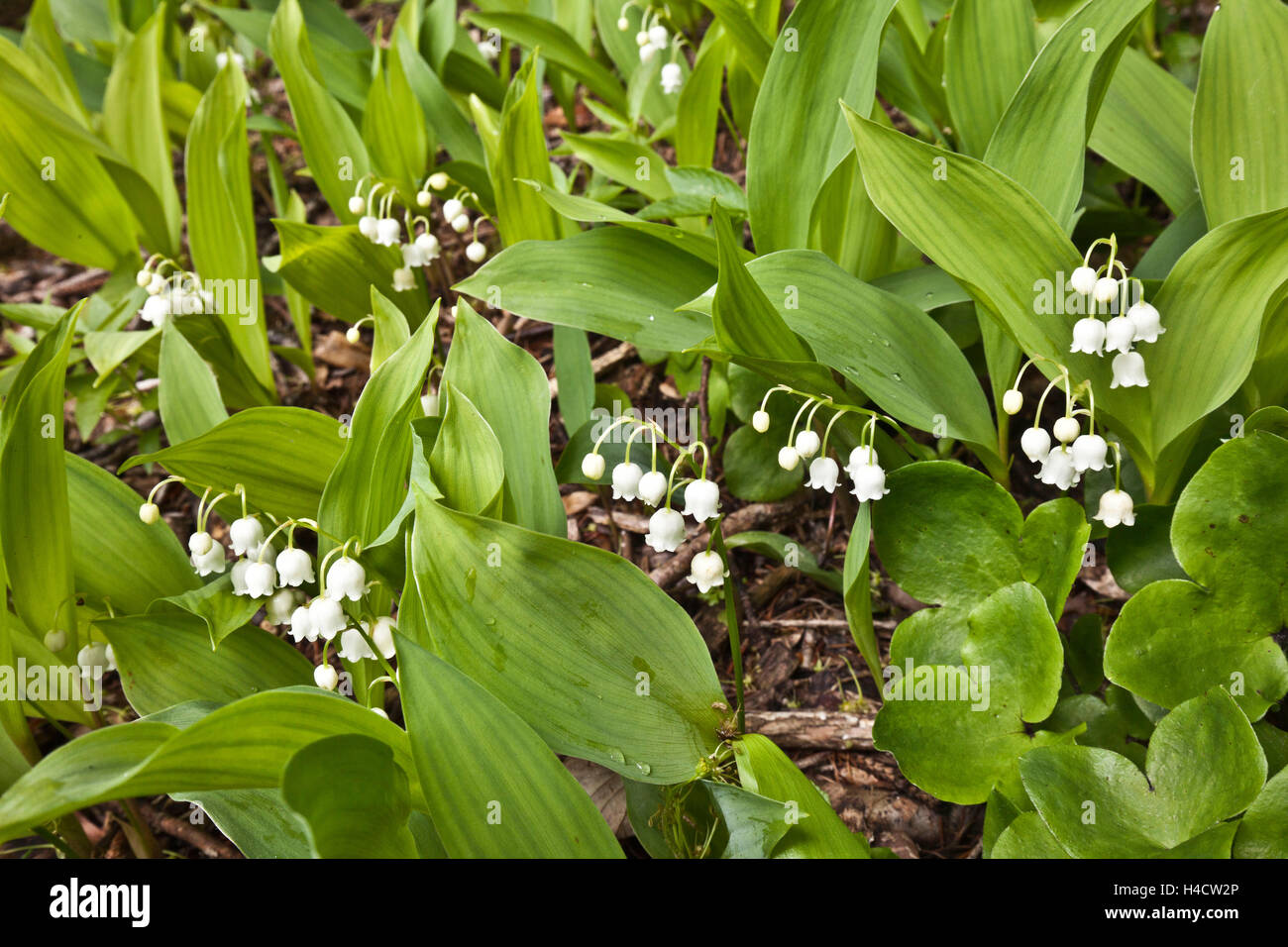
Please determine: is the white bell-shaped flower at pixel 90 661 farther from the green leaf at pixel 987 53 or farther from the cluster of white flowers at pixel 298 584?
the green leaf at pixel 987 53

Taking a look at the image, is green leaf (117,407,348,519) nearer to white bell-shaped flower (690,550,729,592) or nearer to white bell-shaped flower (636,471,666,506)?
white bell-shaped flower (636,471,666,506)

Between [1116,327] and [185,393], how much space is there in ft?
5.96

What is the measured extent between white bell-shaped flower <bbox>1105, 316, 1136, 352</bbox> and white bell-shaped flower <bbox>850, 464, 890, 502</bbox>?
0.41 meters

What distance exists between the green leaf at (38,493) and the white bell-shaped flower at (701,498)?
1.08 meters

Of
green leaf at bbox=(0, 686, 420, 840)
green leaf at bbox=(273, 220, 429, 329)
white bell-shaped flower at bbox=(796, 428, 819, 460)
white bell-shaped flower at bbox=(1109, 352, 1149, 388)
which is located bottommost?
green leaf at bbox=(0, 686, 420, 840)

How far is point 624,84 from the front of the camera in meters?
3.12

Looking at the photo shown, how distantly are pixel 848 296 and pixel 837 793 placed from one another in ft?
3.14

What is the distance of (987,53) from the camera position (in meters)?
2.03

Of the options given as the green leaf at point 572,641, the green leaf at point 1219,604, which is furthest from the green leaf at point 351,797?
the green leaf at point 1219,604

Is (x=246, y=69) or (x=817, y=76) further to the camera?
(x=246, y=69)

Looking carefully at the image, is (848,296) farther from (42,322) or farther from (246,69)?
(246,69)

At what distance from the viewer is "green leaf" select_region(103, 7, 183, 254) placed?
111 inches

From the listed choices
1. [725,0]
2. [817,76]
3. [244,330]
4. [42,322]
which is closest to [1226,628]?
[817,76]

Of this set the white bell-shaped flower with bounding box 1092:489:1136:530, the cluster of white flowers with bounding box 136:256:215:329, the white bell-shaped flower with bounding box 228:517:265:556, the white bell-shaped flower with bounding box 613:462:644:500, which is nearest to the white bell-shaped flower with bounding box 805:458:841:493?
the white bell-shaped flower with bounding box 613:462:644:500
